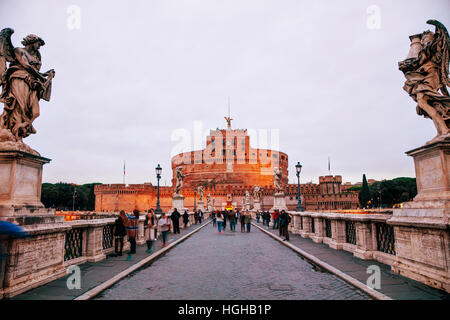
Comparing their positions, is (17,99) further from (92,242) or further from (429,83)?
(429,83)

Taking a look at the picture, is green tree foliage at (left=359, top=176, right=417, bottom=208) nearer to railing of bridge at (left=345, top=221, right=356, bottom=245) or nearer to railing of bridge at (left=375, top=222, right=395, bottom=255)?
railing of bridge at (left=345, top=221, right=356, bottom=245)

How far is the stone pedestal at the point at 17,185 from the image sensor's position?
17.3 feet

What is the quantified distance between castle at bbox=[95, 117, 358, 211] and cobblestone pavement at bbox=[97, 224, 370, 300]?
191ft

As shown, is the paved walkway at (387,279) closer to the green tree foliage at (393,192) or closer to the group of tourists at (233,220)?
the group of tourists at (233,220)

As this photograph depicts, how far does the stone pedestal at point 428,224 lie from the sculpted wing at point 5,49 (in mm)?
8406

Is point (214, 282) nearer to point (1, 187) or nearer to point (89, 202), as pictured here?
point (1, 187)

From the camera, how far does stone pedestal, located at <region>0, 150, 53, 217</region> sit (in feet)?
17.3

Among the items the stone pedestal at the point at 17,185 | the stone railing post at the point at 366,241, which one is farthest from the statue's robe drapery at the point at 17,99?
the stone railing post at the point at 366,241

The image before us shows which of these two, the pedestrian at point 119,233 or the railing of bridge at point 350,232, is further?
the railing of bridge at point 350,232

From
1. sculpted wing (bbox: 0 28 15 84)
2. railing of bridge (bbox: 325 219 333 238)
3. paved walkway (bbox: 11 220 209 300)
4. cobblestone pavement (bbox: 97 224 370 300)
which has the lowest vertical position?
cobblestone pavement (bbox: 97 224 370 300)

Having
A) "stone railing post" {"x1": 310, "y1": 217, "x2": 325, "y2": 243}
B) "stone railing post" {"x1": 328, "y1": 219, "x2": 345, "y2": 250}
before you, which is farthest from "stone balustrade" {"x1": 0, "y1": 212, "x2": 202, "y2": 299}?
"stone railing post" {"x1": 310, "y1": 217, "x2": 325, "y2": 243}
